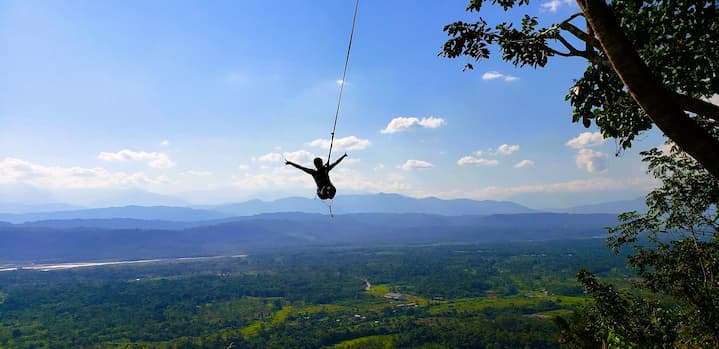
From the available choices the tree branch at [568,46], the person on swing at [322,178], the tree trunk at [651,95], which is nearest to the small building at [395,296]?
the person on swing at [322,178]

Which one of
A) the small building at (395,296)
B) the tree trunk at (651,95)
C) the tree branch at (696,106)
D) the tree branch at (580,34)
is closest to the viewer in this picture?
the tree trunk at (651,95)

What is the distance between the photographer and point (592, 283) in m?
13.3

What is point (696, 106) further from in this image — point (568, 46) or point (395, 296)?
point (395, 296)

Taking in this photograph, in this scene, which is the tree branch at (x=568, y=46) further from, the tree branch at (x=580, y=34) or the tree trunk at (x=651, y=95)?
the tree trunk at (x=651, y=95)

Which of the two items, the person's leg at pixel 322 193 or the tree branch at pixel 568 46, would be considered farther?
the person's leg at pixel 322 193

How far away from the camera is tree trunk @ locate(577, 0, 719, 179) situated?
3.02 m

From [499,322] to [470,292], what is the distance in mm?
29572

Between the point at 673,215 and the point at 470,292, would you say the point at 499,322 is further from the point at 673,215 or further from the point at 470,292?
the point at 673,215

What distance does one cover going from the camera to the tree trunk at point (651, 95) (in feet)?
9.91

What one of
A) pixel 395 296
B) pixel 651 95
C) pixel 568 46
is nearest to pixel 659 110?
pixel 651 95

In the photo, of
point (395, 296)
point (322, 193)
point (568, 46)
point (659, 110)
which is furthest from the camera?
point (395, 296)

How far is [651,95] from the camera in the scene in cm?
315

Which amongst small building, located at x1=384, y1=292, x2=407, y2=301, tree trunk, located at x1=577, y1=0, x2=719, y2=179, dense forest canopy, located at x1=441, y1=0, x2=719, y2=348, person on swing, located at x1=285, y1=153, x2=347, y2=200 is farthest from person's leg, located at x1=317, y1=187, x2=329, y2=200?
small building, located at x1=384, y1=292, x2=407, y2=301

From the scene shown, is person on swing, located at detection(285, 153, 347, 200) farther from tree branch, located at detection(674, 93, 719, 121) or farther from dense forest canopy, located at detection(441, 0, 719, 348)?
tree branch, located at detection(674, 93, 719, 121)
